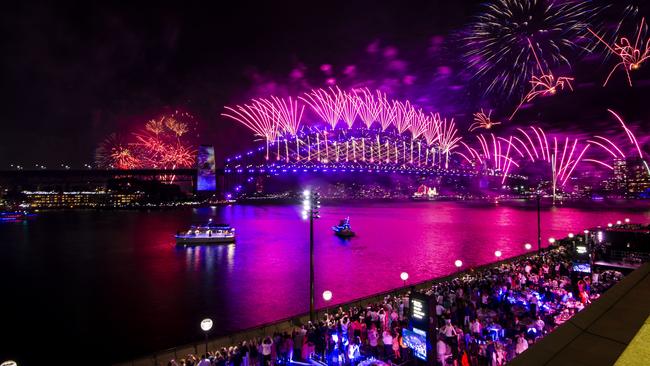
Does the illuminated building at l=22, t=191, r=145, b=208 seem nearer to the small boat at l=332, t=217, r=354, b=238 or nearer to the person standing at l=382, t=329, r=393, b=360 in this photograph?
the small boat at l=332, t=217, r=354, b=238

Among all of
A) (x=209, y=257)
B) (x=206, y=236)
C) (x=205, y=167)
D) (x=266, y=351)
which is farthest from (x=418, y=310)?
(x=205, y=167)

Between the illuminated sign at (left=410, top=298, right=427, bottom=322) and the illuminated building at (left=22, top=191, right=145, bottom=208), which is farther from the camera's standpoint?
the illuminated building at (left=22, top=191, right=145, bottom=208)

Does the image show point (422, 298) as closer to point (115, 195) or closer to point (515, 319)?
point (515, 319)

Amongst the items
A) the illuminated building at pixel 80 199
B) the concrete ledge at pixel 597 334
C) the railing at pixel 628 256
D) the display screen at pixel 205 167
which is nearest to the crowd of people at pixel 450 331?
the railing at pixel 628 256

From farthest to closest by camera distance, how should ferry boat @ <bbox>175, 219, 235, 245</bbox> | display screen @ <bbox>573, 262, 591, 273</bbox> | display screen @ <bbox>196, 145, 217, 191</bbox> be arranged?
1. display screen @ <bbox>196, 145, 217, 191</bbox>
2. ferry boat @ <bbox>175, 219, 235, 245</bbox>
3. display screen @ <bbox>573, 262, 591, 273</bbox>

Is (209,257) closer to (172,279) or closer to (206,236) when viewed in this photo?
(206,236)

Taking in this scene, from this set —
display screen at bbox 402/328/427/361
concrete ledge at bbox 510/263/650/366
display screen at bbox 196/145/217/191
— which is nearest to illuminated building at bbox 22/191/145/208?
display screen at bbox 196/145/217/191
